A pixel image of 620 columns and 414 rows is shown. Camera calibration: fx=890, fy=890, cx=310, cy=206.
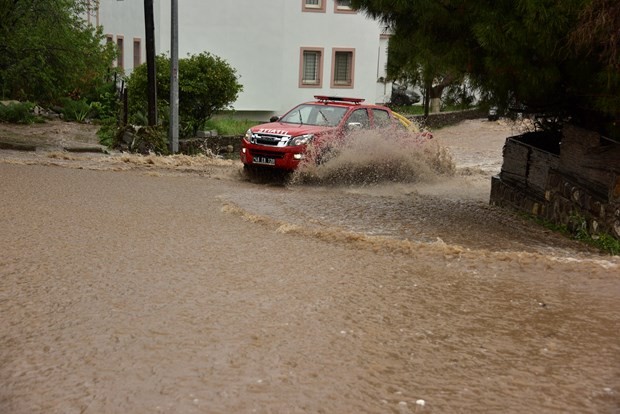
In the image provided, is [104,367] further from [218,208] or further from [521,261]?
[218,208]

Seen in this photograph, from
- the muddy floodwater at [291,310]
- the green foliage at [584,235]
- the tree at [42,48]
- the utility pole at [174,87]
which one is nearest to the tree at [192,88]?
the tree at [42,48]

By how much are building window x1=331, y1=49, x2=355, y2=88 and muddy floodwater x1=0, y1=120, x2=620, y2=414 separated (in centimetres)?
2175

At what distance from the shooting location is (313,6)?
3331cm

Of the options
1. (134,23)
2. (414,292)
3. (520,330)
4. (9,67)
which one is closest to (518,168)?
(414,292)

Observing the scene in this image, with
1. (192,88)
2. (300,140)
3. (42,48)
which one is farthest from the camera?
(192,88)

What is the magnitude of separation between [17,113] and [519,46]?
772 inches

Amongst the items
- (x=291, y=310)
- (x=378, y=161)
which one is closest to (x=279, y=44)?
(x=378, y=161)

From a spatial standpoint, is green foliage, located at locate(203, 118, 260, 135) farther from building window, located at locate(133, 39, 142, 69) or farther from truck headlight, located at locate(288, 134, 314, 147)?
truck headlight, located at locate(288, 134, 314, 147)

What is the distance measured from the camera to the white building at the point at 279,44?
3150 centimetres

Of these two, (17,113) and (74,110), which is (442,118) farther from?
(17,113)

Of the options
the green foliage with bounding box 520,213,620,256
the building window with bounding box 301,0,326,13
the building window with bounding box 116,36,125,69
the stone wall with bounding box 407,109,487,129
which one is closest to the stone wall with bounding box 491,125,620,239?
the green foliage with bounding box 520,213,620,256

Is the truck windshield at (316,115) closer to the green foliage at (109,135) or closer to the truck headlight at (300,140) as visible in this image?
the truck headlight at (300,140)

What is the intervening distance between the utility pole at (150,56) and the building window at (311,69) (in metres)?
13.0

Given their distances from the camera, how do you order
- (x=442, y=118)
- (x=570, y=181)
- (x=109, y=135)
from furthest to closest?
(x=442, y=118) < (x=109, y=135) < (x=570, y=181)
